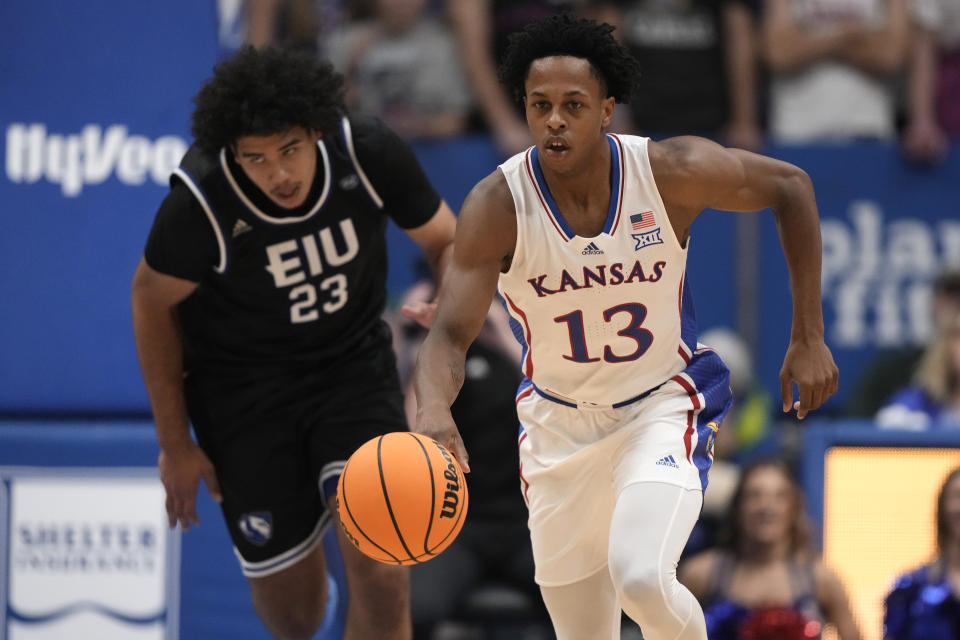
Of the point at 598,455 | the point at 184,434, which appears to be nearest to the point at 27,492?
the point at 184,434

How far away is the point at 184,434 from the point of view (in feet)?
15.8

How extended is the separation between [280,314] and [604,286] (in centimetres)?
129

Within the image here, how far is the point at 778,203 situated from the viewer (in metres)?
4.04

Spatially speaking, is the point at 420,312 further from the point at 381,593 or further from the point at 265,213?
the point at 381,593

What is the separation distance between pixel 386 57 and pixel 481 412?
253 centimetres

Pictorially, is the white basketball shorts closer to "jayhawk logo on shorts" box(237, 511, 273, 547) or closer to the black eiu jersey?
the black eiu jersey

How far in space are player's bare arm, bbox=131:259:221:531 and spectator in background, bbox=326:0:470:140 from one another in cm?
346

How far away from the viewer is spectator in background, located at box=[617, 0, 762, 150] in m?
7.95

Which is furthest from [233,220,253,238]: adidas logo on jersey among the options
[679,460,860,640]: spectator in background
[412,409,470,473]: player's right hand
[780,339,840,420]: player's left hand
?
[679,460,860,640]: spectator in background

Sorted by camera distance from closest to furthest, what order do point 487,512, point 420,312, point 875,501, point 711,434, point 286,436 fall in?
point 711,434 → point 420,312 → point 286,436 → point 875,501 → point 487,512

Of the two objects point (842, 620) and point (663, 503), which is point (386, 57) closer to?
point (842, 620)

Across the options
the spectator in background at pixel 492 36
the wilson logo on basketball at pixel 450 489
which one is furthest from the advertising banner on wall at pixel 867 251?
the wilson logo on basketball at pixel 450 489

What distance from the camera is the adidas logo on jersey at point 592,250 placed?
157 inches

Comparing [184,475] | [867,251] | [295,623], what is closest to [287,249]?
[184,475]
